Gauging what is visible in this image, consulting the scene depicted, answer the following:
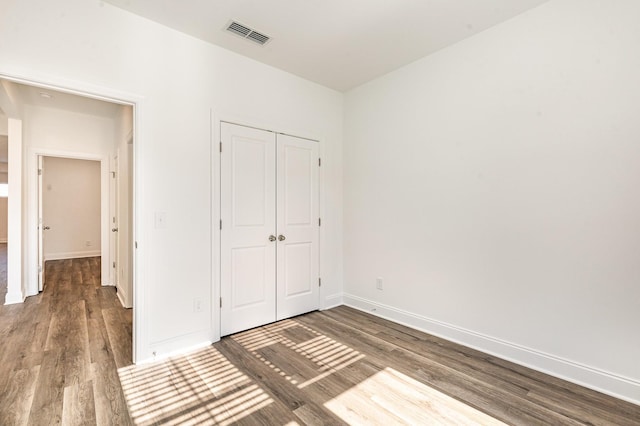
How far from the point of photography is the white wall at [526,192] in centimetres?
203

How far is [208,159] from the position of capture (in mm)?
2832

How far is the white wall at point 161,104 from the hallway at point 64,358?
1.35 feet

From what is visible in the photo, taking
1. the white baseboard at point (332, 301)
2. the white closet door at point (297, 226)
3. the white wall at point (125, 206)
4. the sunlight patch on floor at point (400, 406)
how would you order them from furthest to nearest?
the white baseboard at point (332, 301) < the white wall at point (125, 206) < the white closet door at point (297, 226) < the sunlight patch on floor at point (400, 406)

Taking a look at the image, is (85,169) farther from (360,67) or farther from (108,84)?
(360,67)

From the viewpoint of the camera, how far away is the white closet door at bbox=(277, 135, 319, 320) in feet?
11.2

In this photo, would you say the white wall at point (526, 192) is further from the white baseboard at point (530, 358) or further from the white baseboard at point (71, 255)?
the white baseboard at point (71, 255)

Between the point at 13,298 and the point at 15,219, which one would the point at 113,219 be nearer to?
the point at 15,219

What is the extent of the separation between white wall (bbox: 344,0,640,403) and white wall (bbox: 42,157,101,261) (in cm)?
797

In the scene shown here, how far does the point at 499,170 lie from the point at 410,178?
87cm

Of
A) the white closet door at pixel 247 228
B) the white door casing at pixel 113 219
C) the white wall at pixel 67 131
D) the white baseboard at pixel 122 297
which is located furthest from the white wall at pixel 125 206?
the white closet door at pixel 247 228

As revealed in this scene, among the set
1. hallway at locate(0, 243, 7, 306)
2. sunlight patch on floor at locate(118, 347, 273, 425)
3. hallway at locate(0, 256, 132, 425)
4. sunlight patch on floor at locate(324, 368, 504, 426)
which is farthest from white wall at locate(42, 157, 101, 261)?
sunlight patch on floor at locate(324, 368, 504, 426)

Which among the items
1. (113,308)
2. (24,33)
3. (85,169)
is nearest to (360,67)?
(24,33)

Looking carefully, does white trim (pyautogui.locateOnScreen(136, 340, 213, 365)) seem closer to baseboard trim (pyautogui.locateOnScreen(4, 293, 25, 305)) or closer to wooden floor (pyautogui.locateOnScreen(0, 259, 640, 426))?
wooden floor (pyautogui.locateOnScreen(0, 259, 640, 426))

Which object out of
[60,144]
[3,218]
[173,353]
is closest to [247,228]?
[173,353]
